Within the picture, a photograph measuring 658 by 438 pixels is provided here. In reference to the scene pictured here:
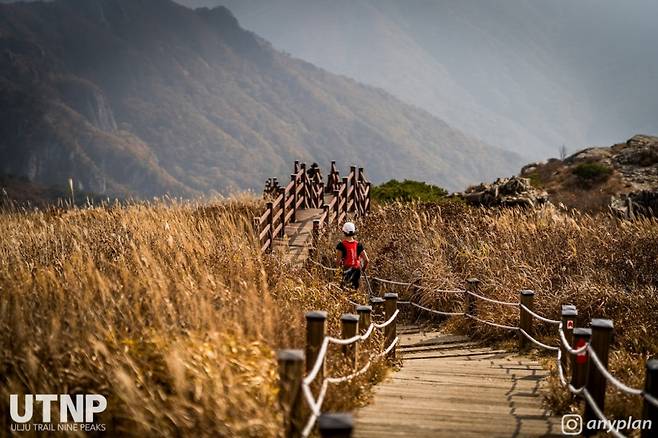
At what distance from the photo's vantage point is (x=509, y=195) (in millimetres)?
21531

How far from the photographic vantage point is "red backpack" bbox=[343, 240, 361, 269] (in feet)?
36.5

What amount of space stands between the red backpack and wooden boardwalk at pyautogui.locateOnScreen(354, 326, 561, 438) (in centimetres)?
209

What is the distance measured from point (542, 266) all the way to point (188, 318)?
24.9ft

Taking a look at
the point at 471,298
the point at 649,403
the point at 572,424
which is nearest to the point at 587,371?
the point at 572,424

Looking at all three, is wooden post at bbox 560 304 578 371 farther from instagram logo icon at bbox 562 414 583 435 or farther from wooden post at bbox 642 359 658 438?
wooden post at bbox 642 359 658 438

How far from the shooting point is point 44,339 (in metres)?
5.24

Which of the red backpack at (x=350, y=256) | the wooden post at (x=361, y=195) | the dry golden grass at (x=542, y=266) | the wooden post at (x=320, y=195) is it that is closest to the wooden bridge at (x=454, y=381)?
the dry golden grass at (x=542, y=266)

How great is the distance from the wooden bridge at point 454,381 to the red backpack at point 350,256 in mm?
950

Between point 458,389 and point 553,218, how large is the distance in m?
9.35

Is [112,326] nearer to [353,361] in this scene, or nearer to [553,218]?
[353,361]

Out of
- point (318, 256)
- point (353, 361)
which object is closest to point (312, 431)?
point (353, 361)

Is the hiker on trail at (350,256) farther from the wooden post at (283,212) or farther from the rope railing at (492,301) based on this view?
the wooden post at (283,212)

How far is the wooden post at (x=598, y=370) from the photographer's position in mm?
5523

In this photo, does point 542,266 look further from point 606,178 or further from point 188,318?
point 606,178
